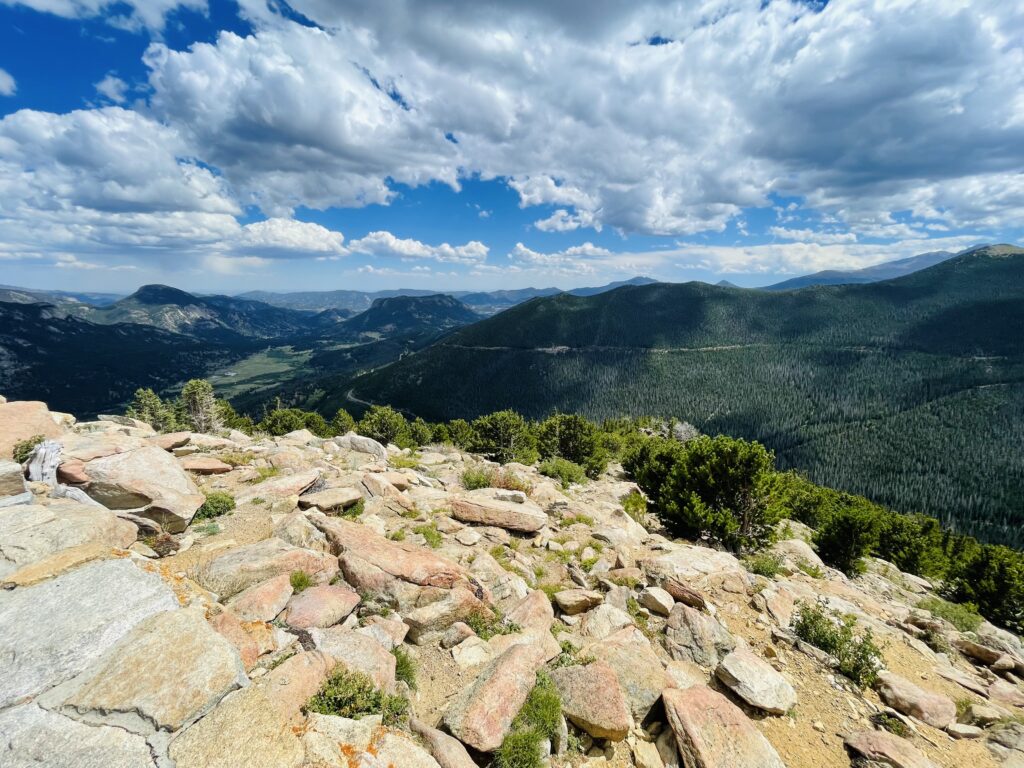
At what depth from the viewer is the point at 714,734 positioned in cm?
955

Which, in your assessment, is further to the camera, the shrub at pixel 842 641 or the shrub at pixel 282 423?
the shrub at pixel 282 423

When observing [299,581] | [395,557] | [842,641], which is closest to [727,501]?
[842,641]

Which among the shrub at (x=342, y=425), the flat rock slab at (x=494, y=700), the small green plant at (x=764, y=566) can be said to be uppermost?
the flat rock slab at (x=494, y=700)

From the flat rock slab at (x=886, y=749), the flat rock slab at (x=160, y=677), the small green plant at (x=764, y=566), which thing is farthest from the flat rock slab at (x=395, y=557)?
the small green plant at (x=764, y=566)

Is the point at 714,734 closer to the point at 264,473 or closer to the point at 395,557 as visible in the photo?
the point at 395,557

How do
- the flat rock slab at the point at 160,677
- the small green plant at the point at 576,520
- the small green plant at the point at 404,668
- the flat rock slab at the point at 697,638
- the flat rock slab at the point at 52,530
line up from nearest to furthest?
the flat rock slab at the point at 160,677 → the flat rock slab at the point at 52,530 → the small green plant at the point at 404,668 → the flat rock slab at the point at 697,638 → the small green plant at the point at 576,520

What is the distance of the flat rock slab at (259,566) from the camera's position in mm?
11414

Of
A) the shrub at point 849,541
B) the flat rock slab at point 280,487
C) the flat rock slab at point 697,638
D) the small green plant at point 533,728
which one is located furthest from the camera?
the shrub at point 849,541

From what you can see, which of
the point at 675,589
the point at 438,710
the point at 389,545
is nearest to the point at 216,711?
the point at 438,710

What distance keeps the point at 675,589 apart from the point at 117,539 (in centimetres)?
1831

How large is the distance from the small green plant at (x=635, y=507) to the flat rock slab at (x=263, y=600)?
24.4m

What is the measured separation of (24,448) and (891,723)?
30.7 meters

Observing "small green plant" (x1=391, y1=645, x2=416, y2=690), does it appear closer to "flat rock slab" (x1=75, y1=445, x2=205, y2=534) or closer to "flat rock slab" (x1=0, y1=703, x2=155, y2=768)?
"flat rock slab" (x1=0, y1=703, x2=155, y2=768)

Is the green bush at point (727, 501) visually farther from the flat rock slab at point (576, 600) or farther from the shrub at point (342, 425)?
the shrub at point (342, 425)
